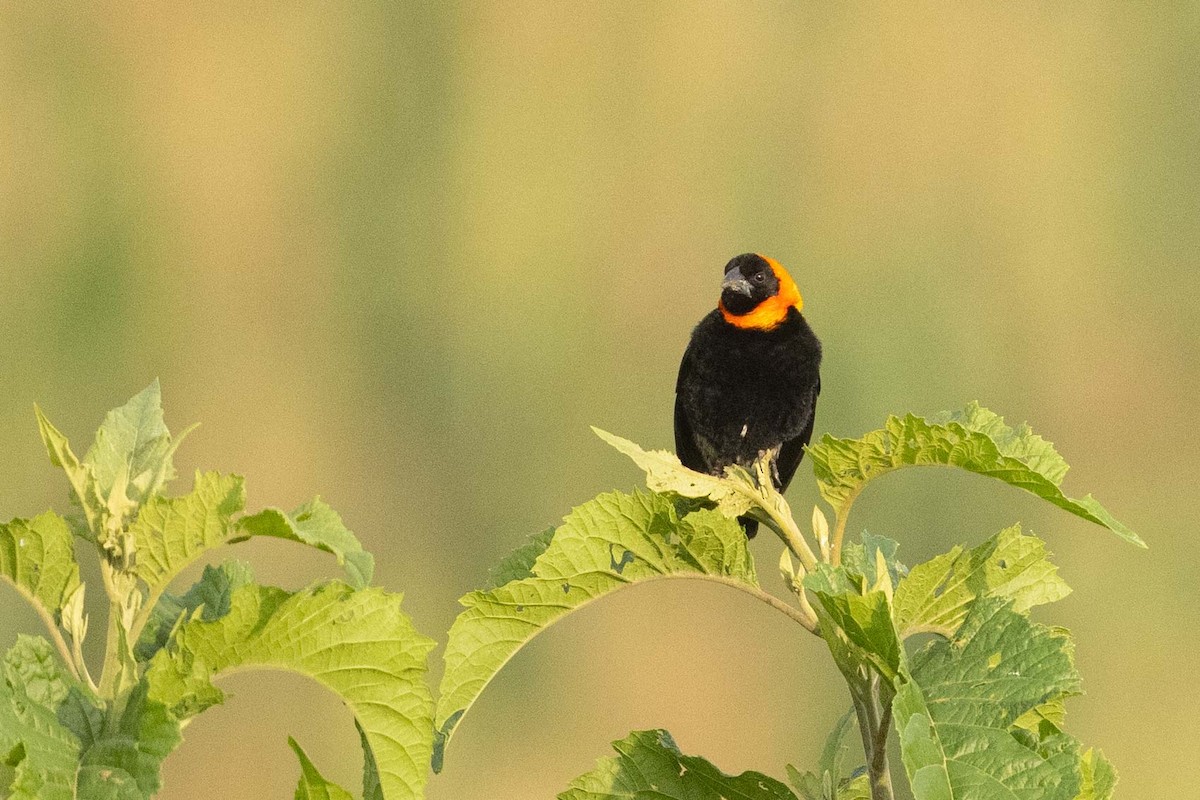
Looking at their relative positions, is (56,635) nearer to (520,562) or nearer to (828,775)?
(520,562)

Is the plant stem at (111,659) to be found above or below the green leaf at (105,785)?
above

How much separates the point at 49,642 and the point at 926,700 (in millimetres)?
1235

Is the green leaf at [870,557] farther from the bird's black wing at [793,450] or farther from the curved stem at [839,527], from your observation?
the bird's black wing at [793,450]

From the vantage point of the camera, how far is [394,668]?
6.26 feet

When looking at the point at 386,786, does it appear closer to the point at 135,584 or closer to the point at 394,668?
the point at 394,668

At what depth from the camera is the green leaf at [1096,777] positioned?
2.09 metres

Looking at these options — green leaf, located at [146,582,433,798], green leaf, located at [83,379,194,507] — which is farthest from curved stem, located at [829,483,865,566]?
green leaf, located at [83,379,194,507]

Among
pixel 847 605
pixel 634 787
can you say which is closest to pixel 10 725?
pixel 634 787

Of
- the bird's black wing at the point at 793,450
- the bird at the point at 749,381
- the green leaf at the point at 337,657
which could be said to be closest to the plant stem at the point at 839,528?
the green leaf at the point at 337,657

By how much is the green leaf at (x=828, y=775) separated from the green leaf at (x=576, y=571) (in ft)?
1.06

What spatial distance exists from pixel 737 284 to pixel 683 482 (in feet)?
10.5

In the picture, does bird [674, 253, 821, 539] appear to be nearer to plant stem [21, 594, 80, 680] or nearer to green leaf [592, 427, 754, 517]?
green leaf [592, 427, 754, 517]

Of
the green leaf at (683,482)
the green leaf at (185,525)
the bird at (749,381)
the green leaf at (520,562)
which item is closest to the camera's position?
the green leaf at (185,525)

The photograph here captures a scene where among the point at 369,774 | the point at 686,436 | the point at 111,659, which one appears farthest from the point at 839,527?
the point at 686,436
